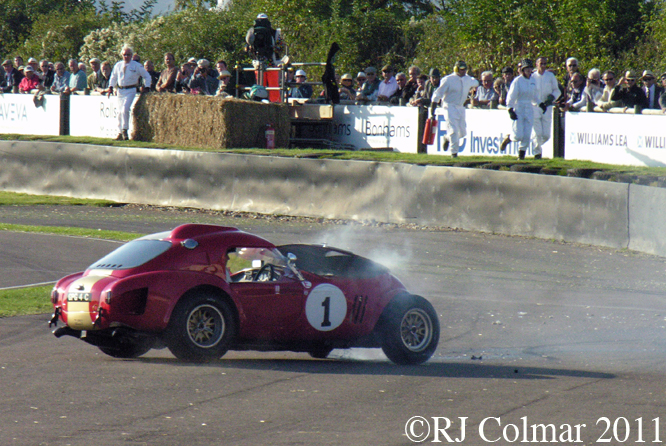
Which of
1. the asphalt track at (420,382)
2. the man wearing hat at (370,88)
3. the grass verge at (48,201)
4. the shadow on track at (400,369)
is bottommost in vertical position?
the shadow on track at (400,369)

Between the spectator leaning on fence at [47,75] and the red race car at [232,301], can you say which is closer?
the red race car at [232,301]

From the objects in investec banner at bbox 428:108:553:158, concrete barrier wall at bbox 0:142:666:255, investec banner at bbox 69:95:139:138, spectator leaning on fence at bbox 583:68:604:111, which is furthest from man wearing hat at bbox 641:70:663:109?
investec banner at bbox 69:95:139:138

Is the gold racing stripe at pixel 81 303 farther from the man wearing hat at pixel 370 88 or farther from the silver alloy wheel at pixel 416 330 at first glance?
the man wearing hat at pixel 370 88

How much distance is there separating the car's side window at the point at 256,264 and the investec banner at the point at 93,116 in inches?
707

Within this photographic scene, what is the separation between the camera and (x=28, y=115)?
28203 mm

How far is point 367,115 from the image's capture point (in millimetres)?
22906

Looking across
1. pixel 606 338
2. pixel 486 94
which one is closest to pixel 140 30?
pixel 486 94

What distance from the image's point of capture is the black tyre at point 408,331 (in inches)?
337

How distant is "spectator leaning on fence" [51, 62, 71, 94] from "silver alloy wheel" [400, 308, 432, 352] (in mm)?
20944

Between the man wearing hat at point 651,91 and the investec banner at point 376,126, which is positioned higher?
the man wearing hat at point 651,91

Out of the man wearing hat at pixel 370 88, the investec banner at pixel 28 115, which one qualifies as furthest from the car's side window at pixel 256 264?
the investec banner at pixel 28 115

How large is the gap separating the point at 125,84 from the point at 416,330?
17006 mm

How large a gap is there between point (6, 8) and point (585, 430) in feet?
209

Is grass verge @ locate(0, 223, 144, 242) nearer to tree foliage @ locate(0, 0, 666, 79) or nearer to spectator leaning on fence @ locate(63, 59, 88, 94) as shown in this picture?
spectator leaning on fence @ locate(63, 59, 88, 94)
